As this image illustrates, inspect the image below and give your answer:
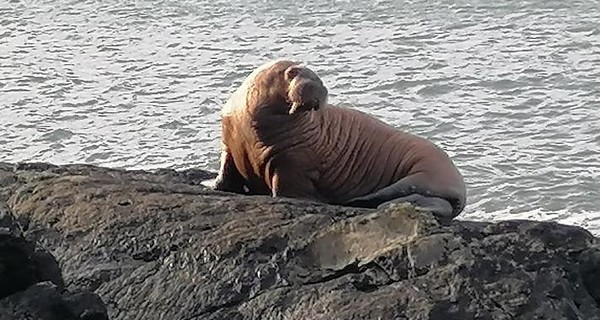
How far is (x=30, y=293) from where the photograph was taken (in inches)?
125

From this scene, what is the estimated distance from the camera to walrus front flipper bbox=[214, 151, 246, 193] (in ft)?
17.3

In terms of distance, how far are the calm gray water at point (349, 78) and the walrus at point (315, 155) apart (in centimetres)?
309

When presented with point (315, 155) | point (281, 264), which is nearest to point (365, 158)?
point (315, 155)

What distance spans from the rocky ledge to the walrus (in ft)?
3.47

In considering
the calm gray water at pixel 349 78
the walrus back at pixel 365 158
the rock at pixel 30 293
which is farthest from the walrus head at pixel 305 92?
the calm gray water at pixel 349 78

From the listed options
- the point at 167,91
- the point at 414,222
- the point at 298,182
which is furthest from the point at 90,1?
the point at 414,222

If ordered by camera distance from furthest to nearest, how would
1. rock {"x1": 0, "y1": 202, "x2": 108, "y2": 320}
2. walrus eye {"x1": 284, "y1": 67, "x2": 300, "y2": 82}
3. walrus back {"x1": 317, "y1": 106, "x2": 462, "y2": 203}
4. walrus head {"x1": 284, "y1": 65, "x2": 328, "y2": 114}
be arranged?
walrus back {"x1": 317, "y1": 106, "x2": 462, "y2": 203}, walrus eye {"x1": 284, "y1": 67, "x2": 300, "y2": 82}, walrus head {"x1": 284, "y1": 65, "x2": 328, "y2": 114}, rock {"x1": 0, "y1": 202, "x2": 108, "y2": 320}

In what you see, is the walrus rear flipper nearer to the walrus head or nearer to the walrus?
the walrus

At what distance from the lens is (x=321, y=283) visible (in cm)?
352

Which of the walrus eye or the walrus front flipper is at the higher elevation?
the walrus eye

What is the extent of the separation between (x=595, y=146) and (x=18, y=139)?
505 cm

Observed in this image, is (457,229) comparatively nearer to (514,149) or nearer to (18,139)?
(514,149)

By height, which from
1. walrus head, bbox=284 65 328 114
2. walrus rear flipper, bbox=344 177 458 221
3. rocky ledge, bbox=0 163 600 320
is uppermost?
walrus head, bbox=284 65 328 114

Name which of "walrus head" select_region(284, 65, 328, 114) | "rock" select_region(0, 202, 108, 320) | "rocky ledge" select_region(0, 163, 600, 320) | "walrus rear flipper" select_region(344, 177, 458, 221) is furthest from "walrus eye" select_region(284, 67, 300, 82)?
"rock" select_region(0, 202, 108, 320)
